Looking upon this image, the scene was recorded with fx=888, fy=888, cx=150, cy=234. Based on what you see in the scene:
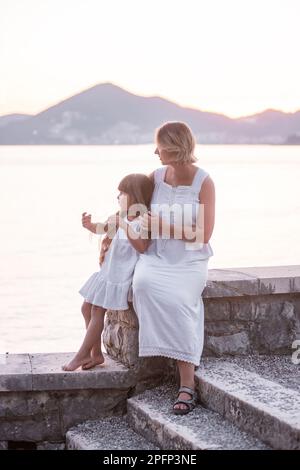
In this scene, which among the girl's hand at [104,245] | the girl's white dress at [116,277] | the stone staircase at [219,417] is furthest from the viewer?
the girl's hand at [104,245]

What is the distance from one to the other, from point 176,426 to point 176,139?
152 centimetres

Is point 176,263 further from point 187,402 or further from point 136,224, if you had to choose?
point 187,402

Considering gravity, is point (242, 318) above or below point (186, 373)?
above

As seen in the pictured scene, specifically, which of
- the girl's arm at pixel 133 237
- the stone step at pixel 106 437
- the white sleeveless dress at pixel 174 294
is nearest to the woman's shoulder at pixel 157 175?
the white sleeveless dress at pixel 174 294

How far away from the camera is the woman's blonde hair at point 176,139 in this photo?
4785mm

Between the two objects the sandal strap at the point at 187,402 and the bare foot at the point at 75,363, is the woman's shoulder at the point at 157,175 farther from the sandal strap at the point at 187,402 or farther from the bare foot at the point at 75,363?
the sandal strap at the point at 187,402

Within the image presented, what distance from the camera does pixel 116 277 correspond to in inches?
195

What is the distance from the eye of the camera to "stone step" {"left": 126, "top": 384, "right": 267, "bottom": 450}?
13.6 ft

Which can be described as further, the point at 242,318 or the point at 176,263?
the point at 242,318

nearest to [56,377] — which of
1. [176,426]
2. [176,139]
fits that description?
[176,426]

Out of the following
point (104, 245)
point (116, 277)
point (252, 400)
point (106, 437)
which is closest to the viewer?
point (252, 400)

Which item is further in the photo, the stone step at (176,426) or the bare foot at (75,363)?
the bare foot at (75,363)

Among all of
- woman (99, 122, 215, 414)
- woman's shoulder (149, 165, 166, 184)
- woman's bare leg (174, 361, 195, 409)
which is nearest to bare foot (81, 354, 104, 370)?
woman (99, 122, 215, 414)

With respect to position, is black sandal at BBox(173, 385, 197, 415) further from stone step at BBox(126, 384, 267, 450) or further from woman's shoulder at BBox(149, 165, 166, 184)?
woman's shoulder at BBox(149, 165, 166, 184)
